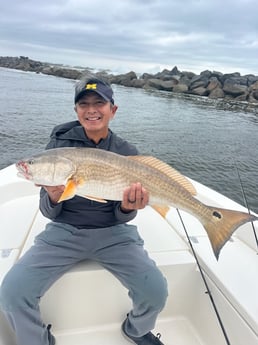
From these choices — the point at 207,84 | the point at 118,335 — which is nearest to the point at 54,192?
the point at 118,335

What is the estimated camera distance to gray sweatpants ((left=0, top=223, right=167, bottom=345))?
92.1 inches

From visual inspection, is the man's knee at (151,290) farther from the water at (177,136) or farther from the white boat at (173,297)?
the water at (177,136)

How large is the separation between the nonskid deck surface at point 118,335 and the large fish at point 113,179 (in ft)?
3.64

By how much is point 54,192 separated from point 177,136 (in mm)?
13962

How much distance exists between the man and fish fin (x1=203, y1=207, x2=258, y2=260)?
0.49 metres

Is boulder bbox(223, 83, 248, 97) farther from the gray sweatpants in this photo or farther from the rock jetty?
the gray sweatpants

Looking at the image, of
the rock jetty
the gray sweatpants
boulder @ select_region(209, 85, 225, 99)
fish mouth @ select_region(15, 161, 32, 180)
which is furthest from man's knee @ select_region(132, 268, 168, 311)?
boulder @ select_region(209, 85, 225, 99)

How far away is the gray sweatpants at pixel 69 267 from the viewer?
234 centimetres

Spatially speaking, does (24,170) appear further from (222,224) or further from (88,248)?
(222,224)

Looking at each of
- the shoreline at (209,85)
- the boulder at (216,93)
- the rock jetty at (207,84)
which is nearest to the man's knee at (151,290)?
the shoreline at (209,85)

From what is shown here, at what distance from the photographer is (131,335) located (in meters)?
2.75

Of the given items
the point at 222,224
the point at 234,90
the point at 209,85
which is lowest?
the point at 222,224

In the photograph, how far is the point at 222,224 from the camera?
7.57 ft

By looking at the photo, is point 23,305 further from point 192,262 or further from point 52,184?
point 192,262
